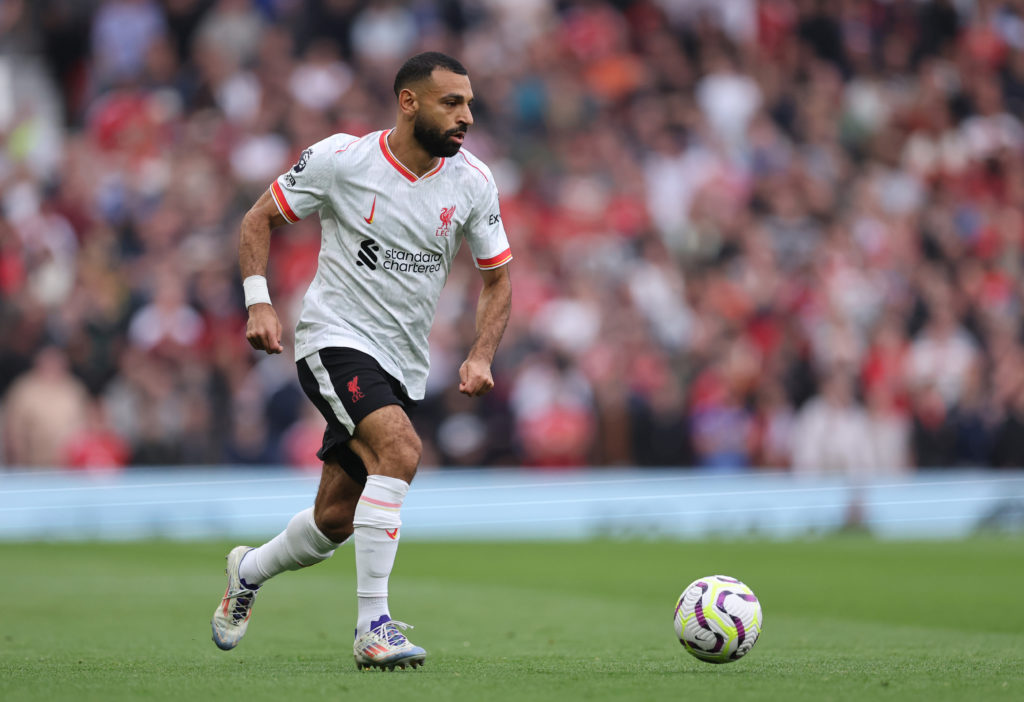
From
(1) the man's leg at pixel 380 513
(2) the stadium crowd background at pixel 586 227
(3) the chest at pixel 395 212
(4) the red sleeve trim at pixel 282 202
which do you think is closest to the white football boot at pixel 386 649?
(1) the man's leg at pixel 380 513

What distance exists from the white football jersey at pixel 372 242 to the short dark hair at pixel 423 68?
28cm

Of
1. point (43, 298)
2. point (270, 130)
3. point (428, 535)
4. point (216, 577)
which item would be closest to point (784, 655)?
point (216, 577)

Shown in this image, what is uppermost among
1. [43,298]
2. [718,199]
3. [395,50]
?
[395,50]

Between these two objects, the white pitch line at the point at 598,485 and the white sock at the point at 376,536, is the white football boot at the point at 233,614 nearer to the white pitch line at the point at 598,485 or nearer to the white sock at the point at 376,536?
the white sock at the point at 376,536

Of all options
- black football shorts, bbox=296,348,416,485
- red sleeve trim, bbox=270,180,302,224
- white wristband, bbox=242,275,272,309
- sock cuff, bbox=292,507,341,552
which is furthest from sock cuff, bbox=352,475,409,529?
red sleeve trim, bbox=270,180,302,224

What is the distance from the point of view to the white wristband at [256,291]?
266 inches

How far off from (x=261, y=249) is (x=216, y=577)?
20.0 ft

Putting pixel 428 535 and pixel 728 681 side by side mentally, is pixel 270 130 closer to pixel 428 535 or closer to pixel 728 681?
pixel 428 535

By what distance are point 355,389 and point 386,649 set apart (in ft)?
3.63

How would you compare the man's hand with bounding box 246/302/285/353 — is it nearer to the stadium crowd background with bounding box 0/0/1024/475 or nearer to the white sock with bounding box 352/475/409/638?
the white sock with bounding box 352/475/409/638

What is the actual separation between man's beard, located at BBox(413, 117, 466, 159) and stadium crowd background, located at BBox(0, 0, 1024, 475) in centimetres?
964

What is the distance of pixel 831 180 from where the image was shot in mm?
21203

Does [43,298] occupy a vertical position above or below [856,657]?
above

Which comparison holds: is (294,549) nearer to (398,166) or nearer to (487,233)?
(487,233)
